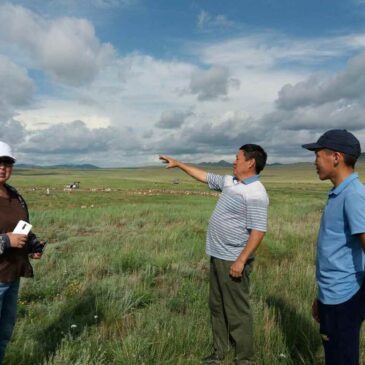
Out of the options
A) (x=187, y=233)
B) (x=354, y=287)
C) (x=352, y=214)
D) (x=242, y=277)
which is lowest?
(x=187, y=233)

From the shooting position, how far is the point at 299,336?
15.4 feet

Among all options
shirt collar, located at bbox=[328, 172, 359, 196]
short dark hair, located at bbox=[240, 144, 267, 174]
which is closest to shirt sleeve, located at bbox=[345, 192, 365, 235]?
shirt collar, located at bbox=[328, 172, 359, 196]

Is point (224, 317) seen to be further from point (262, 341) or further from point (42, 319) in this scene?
point (42, 319)

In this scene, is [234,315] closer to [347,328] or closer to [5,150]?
[347,328]

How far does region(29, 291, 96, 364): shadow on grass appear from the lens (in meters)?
4.19

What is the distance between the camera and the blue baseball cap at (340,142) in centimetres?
294

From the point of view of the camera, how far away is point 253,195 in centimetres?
410

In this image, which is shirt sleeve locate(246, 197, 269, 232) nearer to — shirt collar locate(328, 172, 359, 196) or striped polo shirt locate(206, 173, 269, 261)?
striped polo shirt locate(206, 173, 269, 261)

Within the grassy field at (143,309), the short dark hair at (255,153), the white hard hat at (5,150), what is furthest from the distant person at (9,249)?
the short dark hair at (255,153)

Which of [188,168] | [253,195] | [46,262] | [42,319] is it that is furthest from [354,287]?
[46,262]

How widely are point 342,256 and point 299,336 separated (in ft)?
7.22

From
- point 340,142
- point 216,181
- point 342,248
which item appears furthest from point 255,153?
point 342,248

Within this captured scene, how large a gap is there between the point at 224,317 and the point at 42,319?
219 cm

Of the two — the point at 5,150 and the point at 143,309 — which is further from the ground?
the point at 5,150
